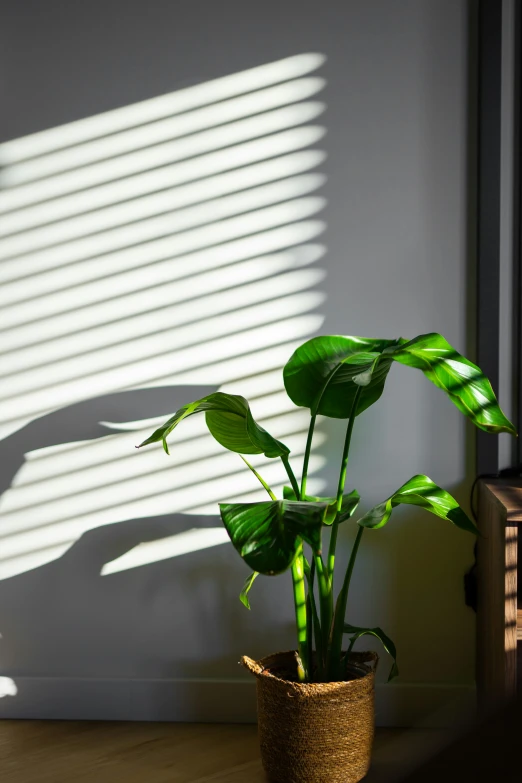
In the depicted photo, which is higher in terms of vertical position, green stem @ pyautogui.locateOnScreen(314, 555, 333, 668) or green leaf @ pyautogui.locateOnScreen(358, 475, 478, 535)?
green leaf @ pyautogui.locateOnScreen(358, 475, 478, 535)

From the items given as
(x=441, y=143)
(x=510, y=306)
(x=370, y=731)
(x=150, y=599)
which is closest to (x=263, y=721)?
(x=370, y=731)

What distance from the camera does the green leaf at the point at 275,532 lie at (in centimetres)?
121

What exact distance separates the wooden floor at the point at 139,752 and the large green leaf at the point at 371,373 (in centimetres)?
77

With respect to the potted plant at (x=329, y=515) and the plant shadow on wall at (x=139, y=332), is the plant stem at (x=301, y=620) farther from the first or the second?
the plant shadow on wall at (x=139, y=332)

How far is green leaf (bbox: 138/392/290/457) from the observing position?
4.94 feet

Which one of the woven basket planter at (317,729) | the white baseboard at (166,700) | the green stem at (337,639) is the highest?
the green stem at (337,639)

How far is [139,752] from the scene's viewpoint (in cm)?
179

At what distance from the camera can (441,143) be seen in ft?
6.21

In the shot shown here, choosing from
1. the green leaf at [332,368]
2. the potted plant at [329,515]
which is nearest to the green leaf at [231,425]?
the potted plant at [329,515]

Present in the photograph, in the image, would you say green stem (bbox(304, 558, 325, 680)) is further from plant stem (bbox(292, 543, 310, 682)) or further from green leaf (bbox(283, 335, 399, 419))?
green leaf (bbox(283, 335, 399, 419))

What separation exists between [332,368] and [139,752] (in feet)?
3.56

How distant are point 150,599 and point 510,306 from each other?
127 cm

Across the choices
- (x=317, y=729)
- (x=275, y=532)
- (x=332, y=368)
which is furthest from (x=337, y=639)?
(x=332, y=368)

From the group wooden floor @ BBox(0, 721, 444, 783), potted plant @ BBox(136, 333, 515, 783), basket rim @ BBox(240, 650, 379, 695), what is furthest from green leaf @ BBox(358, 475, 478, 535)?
wooden floor @ BBox(0, 721, 444, 783)
